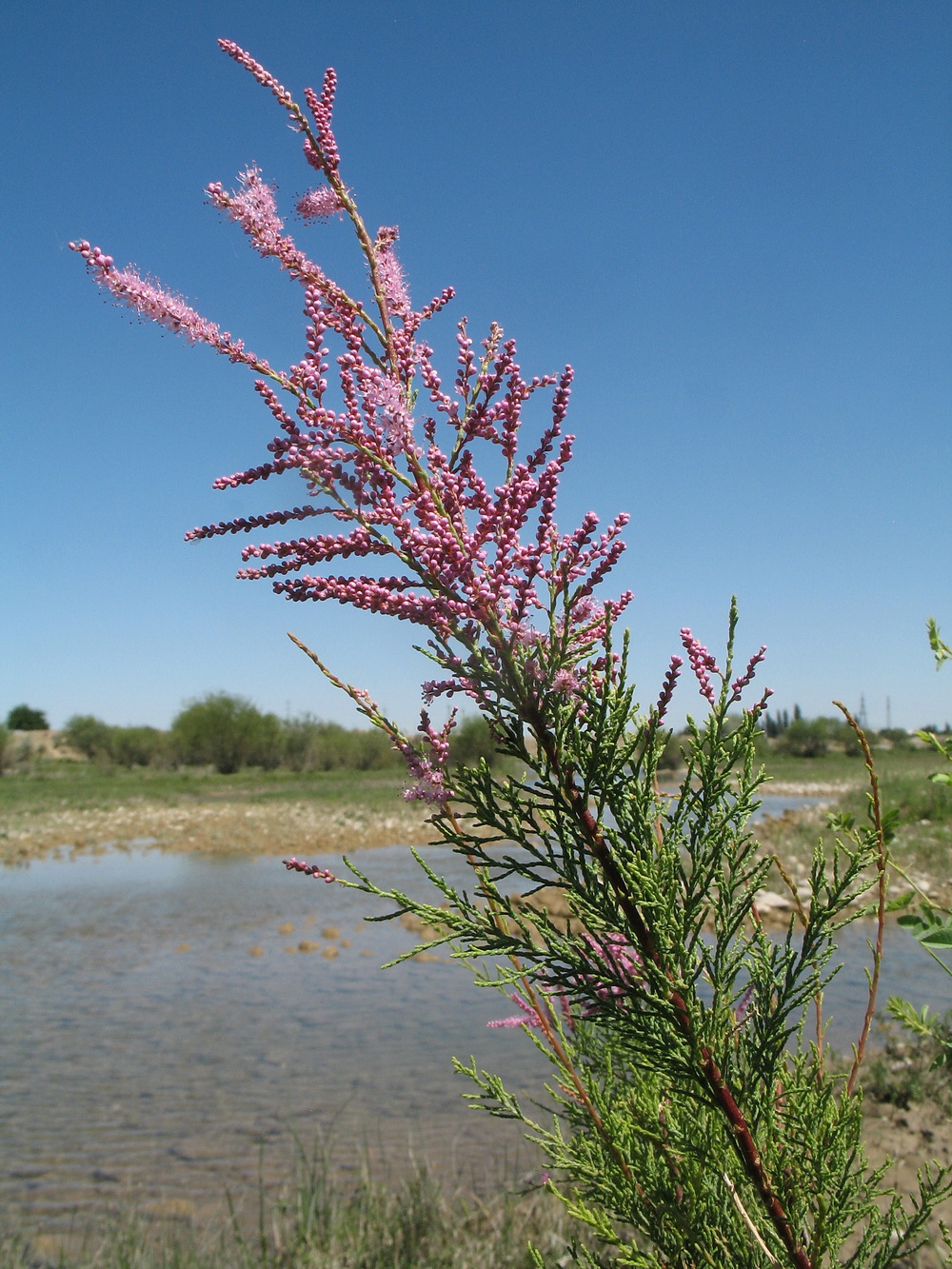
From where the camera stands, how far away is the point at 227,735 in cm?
9281

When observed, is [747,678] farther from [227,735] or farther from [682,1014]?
[227,735]

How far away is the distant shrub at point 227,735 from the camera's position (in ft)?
305

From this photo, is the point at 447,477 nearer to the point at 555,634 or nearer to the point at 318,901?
the point at 555,634

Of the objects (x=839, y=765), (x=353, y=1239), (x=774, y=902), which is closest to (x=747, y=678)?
(x=353, y=1239)

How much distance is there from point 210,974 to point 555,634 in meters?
15.2

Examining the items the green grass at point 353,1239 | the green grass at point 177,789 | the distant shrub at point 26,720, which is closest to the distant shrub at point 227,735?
the green grass at point 177,789

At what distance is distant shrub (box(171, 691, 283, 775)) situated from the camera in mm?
92938

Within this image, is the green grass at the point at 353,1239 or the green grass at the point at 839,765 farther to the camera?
the green grass at the point at 839,765

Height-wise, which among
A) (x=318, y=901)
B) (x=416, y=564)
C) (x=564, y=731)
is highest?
(x=416, y=564)

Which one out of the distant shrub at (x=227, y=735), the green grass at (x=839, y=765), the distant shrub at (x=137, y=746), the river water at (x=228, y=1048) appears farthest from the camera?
the distant shrub at (x=137, y=746)

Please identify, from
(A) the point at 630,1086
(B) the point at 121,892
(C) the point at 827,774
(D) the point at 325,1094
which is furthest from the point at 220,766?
(A) the point at 630,1086

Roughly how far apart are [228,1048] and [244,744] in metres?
86.1

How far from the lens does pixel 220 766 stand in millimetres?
94688

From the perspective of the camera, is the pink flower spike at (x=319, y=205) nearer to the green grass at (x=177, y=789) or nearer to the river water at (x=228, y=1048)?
the river water at (x=228, y=1048)
